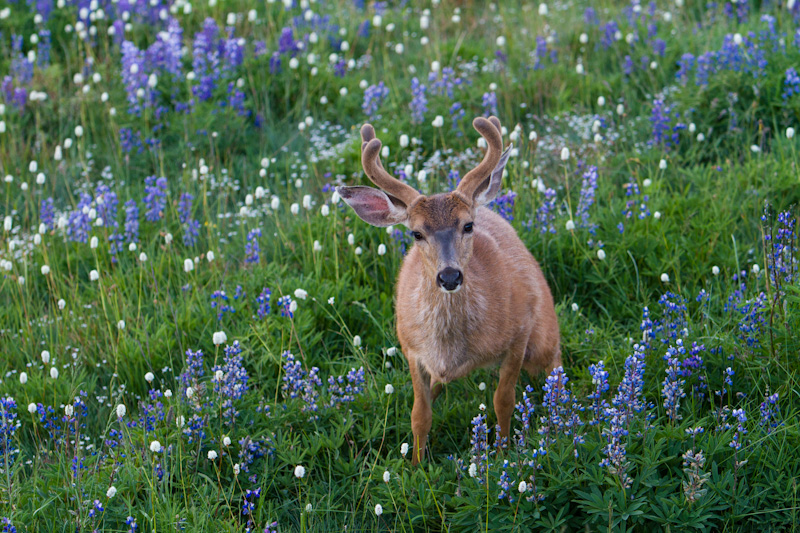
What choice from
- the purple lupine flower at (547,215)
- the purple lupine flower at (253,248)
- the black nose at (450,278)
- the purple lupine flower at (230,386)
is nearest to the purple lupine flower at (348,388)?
the purple lupine flower at (230,386)

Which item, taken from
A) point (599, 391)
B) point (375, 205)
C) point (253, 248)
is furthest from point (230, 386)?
point (599, 391)

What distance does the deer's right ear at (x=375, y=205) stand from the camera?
437cm

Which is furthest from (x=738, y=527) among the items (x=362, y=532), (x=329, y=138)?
(x=329, y=138)

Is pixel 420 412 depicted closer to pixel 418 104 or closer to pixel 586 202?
pixel 586 202

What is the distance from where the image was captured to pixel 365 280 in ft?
18.1

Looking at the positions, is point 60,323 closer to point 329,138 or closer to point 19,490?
point 19,490

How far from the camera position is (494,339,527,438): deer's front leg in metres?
4.34

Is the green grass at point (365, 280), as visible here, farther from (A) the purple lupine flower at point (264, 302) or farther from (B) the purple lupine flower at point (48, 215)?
(B) the purple lupine flower at point (48, 215)

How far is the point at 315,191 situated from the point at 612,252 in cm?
240

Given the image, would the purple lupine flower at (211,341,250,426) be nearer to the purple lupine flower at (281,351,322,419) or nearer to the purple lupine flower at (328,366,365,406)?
the purple lupine flower at (281,351,322,419)

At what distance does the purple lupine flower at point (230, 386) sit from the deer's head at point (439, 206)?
3.35 ft

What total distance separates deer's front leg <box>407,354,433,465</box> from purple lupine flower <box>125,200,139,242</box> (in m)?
2.65

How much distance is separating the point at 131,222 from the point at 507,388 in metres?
3.14

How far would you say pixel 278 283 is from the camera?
533 cm
